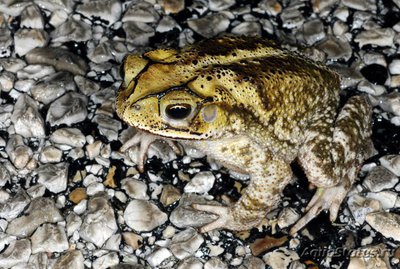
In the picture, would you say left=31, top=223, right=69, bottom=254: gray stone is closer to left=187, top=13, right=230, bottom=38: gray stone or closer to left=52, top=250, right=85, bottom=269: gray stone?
left=52, top=250, right=85, bottom=269: gray stone

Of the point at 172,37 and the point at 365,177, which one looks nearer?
the point at 365,177

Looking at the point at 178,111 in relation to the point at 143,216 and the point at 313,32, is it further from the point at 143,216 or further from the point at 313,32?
the point at 313,32

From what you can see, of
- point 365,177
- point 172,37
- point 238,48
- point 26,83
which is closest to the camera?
point 238,48

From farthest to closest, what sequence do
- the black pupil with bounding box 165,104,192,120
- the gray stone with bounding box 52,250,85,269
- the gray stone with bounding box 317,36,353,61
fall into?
1. the gray stone with bounding box 317,36,353,61
2. the gray stone with bounding box 52,250,85,269
3. the black pupil with bounding box 165,104,192,120

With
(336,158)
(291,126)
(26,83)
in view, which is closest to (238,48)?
(291,126)

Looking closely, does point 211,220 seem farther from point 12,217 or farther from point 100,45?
point 100,45

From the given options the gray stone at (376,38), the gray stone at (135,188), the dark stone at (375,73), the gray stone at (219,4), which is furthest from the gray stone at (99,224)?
the gray stone at (376,38)

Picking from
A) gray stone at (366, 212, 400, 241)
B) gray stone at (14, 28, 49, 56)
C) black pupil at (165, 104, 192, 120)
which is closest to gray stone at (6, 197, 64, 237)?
black pupil at (165, 104, 192, 120)

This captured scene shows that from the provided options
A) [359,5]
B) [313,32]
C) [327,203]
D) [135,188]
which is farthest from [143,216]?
[359,5]
